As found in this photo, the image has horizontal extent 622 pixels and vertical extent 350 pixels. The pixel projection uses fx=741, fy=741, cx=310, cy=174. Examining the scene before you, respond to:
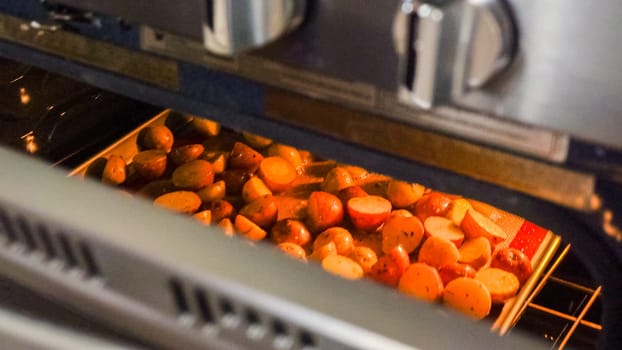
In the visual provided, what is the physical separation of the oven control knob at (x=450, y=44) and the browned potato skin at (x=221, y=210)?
0.37 m

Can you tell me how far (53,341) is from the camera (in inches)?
18.5

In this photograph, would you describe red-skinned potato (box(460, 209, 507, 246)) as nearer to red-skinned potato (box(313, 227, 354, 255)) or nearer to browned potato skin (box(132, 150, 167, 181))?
red-skinned potato (box(313, 227, 354, 255))

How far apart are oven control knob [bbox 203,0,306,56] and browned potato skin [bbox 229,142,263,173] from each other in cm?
36

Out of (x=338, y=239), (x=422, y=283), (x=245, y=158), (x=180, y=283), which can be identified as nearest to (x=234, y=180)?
(x=245, y=158)

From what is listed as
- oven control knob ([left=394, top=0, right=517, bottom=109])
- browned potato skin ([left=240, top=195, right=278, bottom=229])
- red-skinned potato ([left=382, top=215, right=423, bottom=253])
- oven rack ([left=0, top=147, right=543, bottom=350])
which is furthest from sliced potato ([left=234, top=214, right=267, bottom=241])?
oven control knob ([left=394, top=0, right=517, bottom=109])

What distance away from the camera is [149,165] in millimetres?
752

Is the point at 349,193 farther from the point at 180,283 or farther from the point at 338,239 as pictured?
the point at 180,283

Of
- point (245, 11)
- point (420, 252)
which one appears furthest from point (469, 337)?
point (420, 252)

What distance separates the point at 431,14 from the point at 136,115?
525 millimetres

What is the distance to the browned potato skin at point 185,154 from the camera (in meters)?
0.77

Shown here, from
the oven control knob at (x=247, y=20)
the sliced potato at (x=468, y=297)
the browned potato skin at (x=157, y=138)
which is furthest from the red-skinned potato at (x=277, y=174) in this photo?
the oven control knob at (x=247, y=20)

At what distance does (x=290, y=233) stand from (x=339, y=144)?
22cm

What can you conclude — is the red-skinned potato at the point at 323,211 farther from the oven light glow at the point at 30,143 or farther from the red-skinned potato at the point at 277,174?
the oven light glow at the point at 30,143

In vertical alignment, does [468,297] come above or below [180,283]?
below
